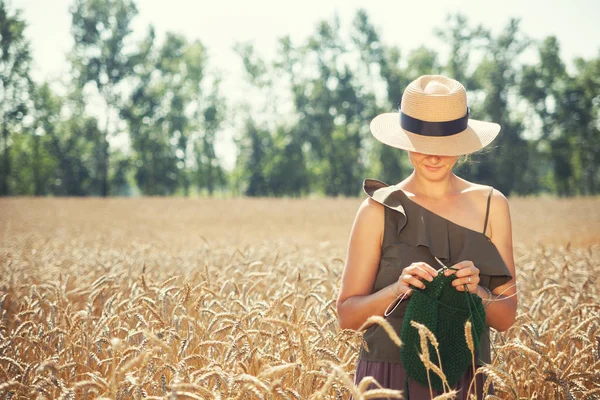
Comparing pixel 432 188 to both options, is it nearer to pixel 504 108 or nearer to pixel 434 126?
pixel 434 126

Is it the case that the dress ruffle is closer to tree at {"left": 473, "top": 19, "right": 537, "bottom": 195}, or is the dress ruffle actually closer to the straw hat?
the straw hat

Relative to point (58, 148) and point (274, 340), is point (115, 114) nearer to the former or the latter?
point (58, 148)

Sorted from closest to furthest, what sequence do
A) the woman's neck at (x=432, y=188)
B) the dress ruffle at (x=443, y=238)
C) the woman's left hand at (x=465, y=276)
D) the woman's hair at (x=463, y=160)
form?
the woman's left hand at (x=465, y=276) → the dress ruffle at (x=443, y=238) → the woman's neck at (x=432, y=188) → the woman's hair at (x=463, y=160)

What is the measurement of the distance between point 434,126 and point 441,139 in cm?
6

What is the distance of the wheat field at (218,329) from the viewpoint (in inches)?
87.1

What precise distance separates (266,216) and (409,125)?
20.4 meters

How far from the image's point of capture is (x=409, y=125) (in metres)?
2.32

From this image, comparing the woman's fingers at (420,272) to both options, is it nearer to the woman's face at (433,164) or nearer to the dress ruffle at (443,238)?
the dress ruffle at (443,238)

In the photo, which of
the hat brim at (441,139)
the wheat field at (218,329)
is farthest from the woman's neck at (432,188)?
the wheat field at (218,329)

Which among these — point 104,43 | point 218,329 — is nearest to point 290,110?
point 104,43

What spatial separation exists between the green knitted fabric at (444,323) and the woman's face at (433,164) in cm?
47

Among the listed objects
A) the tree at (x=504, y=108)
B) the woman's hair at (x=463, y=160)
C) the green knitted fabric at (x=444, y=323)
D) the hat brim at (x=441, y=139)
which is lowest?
the green knitted fabric at (x=444, y=323)

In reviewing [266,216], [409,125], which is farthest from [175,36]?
[409,125]

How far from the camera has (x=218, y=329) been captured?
9.16ft
